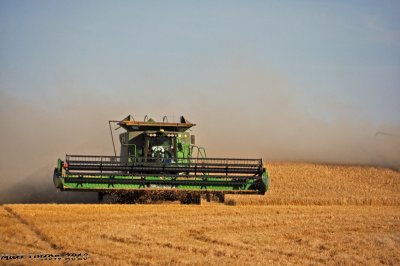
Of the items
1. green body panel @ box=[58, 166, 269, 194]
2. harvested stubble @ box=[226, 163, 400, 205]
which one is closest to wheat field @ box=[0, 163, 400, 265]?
green body panel @ box=[58, 166, 269, 194]

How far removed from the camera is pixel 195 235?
12.3 m

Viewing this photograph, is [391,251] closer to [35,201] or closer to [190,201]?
[190,201]

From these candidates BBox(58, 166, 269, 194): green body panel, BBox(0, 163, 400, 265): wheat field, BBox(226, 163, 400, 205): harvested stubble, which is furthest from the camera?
BBox(226, 163, 400, 205): harvested stubble

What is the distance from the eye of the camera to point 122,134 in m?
21.4

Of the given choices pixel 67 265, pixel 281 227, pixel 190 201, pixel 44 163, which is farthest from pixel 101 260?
pixel 44 163

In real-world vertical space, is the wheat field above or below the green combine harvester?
below

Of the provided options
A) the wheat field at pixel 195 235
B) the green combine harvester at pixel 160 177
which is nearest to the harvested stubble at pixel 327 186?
the green combine harvester at pixel 160 177

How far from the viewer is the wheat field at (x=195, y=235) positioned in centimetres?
979

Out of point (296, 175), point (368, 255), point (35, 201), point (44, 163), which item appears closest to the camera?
point (368, 255)

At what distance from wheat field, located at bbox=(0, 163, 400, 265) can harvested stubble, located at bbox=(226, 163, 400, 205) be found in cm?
496

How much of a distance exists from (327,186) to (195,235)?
753 inches

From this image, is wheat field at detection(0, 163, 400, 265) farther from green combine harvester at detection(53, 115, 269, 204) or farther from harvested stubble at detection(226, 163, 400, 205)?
harvested stubble at detection(226, 163, 400, 205)

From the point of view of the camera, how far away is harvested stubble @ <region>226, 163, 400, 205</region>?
2400 cm

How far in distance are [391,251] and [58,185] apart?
32.7 feet
